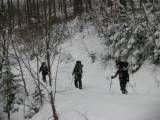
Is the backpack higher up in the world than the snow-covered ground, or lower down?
higher up

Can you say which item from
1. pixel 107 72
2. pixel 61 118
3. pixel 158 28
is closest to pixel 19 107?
pixel 107 72

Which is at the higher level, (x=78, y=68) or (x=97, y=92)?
(x=78, y=68)

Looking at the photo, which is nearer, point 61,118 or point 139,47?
point 61,118

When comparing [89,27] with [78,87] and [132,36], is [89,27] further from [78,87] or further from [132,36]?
[78,87]

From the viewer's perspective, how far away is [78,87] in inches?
665

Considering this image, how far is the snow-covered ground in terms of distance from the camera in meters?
10.2

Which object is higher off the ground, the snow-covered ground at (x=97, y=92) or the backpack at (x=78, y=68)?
the backpack at (x=78, y=68)

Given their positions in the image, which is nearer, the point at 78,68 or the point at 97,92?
the point at 97,92

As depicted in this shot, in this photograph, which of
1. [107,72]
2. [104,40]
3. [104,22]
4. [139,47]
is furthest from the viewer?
[104,22]

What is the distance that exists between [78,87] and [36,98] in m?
2.55

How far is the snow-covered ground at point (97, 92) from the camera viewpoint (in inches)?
402

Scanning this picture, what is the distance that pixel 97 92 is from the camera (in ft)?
47.4

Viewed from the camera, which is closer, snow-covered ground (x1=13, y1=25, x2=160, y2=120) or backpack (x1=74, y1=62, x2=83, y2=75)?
snow-covered ground (x1=13, y1=25, x2=160, y2=120)

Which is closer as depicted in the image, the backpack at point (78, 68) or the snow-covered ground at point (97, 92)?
the snow-covered ground at point (97, 92)
